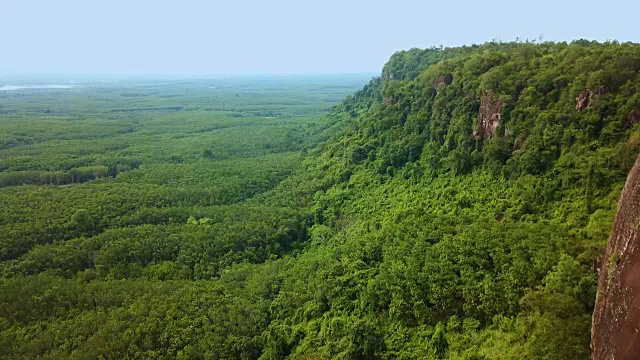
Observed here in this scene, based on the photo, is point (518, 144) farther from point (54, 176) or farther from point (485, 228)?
point (54, 176)

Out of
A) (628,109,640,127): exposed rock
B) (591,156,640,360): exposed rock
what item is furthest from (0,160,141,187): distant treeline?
(591,156,640,360): exposed rock

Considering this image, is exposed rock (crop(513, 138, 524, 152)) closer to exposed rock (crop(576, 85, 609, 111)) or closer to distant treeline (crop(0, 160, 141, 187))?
exposed rock (crop(576, 85, 609, 111))

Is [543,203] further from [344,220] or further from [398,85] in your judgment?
[398,85]

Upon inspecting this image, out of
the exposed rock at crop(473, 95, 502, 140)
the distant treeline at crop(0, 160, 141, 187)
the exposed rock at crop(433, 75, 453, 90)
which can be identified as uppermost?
the exposed rock at crop(433, 75, 453, 90)

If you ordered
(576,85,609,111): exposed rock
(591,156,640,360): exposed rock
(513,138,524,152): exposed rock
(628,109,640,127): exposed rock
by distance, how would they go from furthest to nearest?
(513,138,524,152): exposed rock → (576,85,609,111): exposed rock → (628,109,640,127): exposed rock → (591,156,640,360): exposed rock

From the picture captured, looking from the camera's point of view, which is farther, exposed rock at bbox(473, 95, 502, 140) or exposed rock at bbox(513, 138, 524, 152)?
exposed rock at bbox(473, 95, 502, 140)

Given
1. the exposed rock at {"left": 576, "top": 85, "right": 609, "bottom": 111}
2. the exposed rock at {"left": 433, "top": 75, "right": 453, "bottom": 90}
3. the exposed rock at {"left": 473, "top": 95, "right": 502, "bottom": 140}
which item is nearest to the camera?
the exposed rock at {"left": 576, "top": 85, "right": 609, "bottom": 111}

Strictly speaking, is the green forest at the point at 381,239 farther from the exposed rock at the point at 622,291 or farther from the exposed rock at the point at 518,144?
the exposed rock at the point at 622,291
